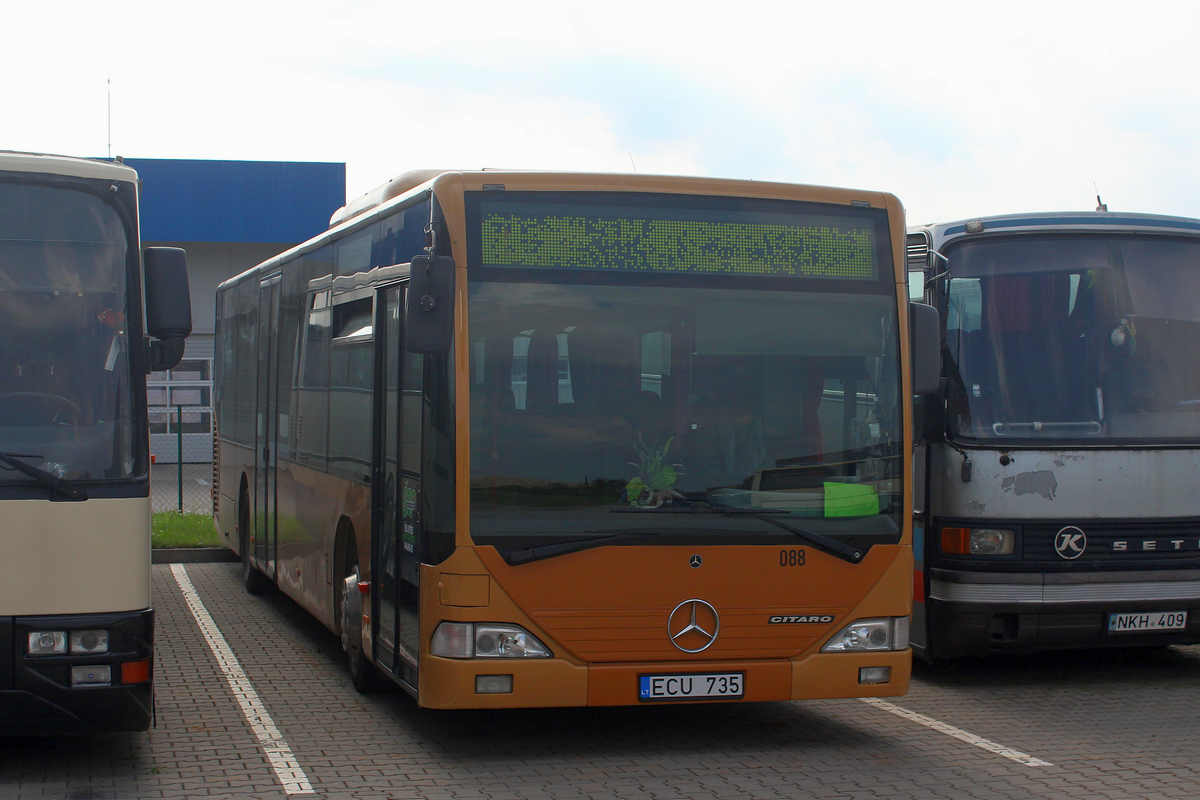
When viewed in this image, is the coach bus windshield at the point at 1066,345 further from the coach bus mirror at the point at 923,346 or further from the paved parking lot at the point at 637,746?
the paved parking lot at the point at 637,746

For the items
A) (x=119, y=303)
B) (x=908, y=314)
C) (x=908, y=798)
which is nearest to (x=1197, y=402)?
(x=908, y=314)

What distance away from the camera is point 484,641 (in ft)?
21.6

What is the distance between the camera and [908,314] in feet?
24.0

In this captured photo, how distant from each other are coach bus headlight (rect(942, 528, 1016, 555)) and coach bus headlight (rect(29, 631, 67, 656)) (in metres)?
5.43

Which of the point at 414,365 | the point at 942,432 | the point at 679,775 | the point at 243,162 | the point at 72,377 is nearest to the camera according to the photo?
the point at 72,377

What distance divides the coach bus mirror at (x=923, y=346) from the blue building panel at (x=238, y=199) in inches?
1010

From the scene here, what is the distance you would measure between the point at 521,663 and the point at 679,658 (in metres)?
0.80

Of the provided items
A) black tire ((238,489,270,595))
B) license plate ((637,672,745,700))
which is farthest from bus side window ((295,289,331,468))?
license plate ((637,672,745,700))

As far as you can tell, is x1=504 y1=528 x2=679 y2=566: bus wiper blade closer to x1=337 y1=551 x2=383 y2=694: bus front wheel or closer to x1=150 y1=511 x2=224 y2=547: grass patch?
x1=337 y1=551 x2=383 y2=694: bus front wheel

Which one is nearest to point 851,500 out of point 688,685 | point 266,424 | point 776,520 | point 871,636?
point 776,520

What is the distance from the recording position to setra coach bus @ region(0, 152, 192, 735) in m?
5.98

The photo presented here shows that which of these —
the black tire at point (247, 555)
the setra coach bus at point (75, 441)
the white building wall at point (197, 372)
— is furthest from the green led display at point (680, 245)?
the white building wall at point (197, 372)

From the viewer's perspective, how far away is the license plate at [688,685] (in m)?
6.76

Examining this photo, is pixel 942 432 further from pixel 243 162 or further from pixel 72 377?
pixel 243 162
